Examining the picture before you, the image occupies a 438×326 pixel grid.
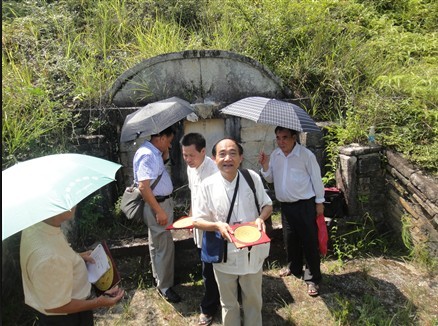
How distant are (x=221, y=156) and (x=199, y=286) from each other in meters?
2.04

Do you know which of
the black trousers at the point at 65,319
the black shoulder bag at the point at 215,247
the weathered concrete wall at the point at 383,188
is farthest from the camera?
the weathered concrete wall at the point at 383,188

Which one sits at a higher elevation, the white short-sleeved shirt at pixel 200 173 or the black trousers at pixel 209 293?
the white short-sleeved shirt at pixel 200 173

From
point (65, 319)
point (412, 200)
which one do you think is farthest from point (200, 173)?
point (412, 200)

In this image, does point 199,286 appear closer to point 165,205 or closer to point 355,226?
point 165,205

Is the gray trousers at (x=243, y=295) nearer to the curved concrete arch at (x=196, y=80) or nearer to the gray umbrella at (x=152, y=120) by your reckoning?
the gray umbrella at (x=152, y=120)

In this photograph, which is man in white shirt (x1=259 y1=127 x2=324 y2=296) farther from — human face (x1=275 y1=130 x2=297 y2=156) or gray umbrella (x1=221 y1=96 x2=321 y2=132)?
gray umbrella (x1=221 y1=96 x2=321 y2=132)

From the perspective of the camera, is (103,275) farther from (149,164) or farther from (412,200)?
(412,200)

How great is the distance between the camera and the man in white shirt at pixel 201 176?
357 centimetres

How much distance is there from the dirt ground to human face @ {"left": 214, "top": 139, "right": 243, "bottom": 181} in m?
1.74

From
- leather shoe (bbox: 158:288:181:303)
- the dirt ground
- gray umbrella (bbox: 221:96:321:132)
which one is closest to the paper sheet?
the dirt ground

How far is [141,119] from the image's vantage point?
146 inches

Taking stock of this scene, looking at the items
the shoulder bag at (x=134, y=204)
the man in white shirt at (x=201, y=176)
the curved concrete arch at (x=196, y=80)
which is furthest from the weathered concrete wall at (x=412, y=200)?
the shoulder bag at (x=134, y=204)

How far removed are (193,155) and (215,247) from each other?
0.96 metres

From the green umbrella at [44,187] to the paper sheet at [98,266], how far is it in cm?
60
